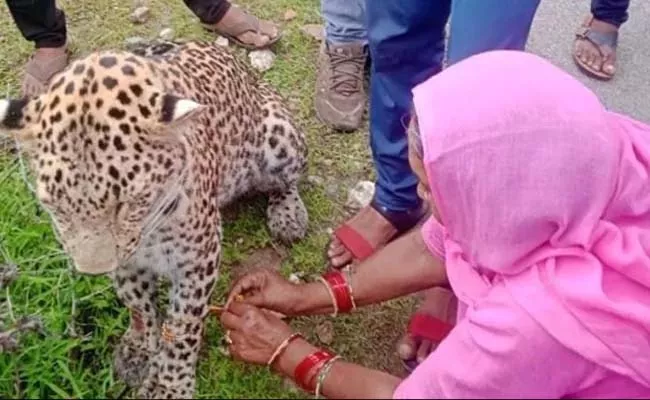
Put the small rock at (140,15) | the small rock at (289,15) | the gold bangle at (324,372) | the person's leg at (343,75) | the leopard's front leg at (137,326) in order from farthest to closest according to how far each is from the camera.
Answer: the small rock at (289,15) → the small rock at (140,15) → the person's leg at (343,75) → the leopard's front leg at (137,326) → the gold bangle at (324,372)

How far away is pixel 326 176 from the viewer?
5176 mm

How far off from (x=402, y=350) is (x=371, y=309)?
309 millimetres

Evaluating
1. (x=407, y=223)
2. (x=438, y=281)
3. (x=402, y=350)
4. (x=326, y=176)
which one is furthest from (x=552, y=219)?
(x=326, y=176)

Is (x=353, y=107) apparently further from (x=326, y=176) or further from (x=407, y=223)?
(x=407, y=223)

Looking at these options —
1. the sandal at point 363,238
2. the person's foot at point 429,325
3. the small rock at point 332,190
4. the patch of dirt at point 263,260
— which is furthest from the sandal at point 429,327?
the small rock at point 332,190

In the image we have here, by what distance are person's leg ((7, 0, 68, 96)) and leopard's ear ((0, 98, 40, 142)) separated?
205cm

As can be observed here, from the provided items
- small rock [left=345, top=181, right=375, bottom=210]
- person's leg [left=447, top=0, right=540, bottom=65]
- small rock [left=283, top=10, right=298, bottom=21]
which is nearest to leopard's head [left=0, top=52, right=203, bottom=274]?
person's leg [left=447, top=0, right=540, bottom=65]

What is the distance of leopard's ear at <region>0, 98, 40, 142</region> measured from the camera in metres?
3.13

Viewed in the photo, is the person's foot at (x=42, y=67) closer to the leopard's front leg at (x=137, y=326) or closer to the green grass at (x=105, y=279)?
the green grass at (x=105, y=279)

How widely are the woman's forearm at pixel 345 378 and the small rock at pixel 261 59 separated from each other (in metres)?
2.45

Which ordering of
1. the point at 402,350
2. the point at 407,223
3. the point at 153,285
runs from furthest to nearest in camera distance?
1. the point at 407,223
2. the point at 402,350
3. the point at 153,285

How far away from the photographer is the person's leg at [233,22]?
571cm

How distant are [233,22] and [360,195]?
1.25 meters

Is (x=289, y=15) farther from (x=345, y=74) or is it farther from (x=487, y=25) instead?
(x=487, y=25)
